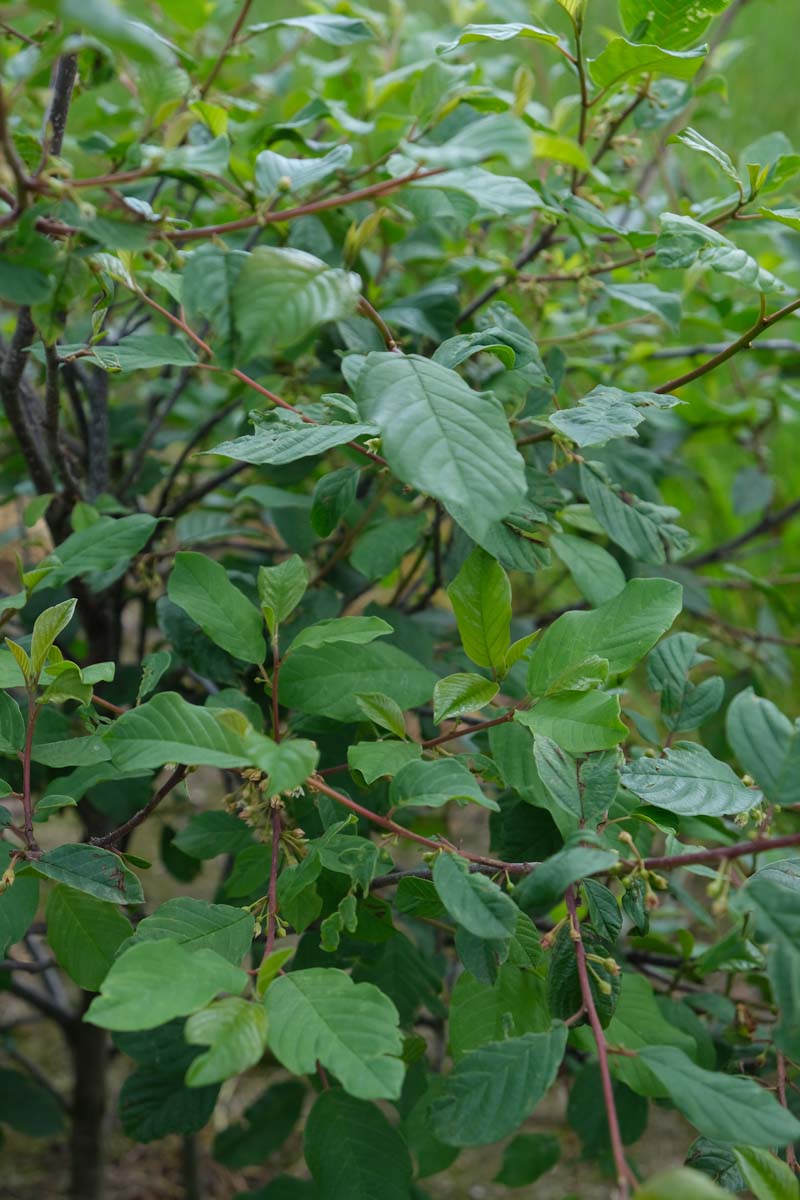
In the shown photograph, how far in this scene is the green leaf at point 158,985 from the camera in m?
0.50

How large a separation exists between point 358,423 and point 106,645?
0.64 meters

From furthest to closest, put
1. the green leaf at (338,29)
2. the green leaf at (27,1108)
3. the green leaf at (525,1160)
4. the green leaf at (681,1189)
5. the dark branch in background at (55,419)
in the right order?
1. the green leaf at (27,1108)
2. the green leaf at (525,1160)
3. the green leaf at (338,29)
4. the dark branch in background at (55,419)
5. the green leaf at (681,1189)

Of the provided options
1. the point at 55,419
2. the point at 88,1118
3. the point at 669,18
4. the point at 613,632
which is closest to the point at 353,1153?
the point at 613,632

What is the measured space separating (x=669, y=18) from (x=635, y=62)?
67 mm

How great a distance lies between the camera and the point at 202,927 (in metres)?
0.64

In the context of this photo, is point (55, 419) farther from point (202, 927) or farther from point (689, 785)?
point (689, 785)

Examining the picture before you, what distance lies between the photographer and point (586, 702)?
643 millimetres

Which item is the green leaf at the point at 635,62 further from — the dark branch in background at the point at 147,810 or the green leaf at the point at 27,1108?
the green leaf at the point at 27,1108

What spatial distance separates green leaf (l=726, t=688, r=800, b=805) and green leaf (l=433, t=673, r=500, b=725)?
0.56 feet

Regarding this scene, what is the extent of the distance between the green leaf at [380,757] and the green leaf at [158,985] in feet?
0.52

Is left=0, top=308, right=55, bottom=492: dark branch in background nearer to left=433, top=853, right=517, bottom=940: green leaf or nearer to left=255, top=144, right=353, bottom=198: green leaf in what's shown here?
left=255, top=144, right=353, bottom=198: green leaf

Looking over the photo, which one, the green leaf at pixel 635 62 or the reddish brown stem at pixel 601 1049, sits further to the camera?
the green leaf at pixel 635 62

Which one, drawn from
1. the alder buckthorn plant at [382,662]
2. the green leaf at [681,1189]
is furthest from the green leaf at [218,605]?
the green leaf at [681,1189]

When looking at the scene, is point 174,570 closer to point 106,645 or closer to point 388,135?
point 106,645
